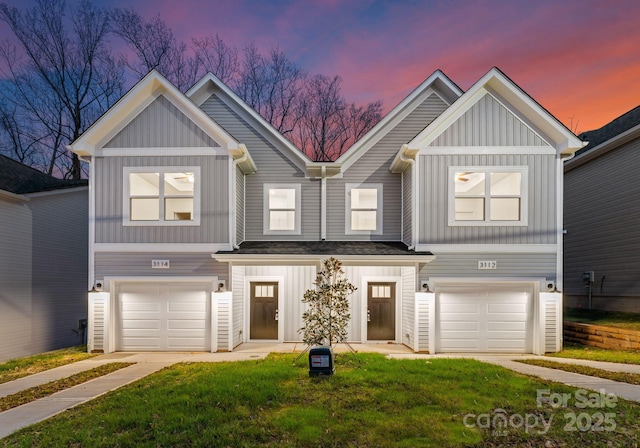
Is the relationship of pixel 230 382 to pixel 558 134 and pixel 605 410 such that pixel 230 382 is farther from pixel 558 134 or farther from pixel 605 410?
pixel 558 134

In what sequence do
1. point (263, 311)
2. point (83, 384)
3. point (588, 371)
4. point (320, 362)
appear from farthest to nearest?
1. point (263, 311)
2. point (588, 371)
3. point (83, 384)
4. point (320, 362)

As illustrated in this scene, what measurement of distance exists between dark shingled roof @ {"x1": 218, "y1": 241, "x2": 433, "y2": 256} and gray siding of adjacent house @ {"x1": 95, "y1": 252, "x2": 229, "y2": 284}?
695mm

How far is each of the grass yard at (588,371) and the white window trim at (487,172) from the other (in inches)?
153

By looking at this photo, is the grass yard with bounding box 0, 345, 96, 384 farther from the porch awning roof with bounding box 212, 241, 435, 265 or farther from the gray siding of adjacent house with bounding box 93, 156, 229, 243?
the porch awning roof with bounding box 212, 241, 435, 265

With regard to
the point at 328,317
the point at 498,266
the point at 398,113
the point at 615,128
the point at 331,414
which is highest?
the point at 615,128

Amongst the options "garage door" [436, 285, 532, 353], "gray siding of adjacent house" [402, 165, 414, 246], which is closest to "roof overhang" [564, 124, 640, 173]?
"garage door" [436, 285, 532, 353]

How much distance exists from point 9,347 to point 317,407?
42.0 ft

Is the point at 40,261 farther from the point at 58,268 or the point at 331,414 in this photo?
the point at 331,414

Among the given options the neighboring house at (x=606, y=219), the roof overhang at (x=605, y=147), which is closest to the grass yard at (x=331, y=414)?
the neighboring house at (x=606, y=219)

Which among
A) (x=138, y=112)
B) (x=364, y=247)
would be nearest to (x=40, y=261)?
(x=138, y=112)

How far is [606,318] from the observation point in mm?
13711

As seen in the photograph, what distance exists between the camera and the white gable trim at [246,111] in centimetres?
1286

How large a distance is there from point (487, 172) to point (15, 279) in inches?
647

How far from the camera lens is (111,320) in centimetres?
1129
